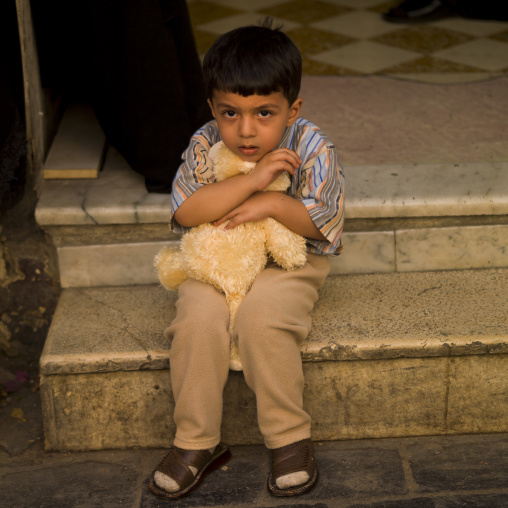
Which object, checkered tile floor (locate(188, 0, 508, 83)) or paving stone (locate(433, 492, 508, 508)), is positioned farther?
checkered tile floor (locate(188, 0, 508, 83))

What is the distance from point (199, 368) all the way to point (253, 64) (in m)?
0.75

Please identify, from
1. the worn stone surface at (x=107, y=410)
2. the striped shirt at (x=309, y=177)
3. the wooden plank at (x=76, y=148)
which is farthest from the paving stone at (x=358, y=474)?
the wooden plank at (x=76, y=148)

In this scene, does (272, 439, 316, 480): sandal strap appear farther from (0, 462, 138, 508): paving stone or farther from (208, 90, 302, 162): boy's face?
(208, 90, 302, 162): boy's face

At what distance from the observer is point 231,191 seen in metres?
1.94

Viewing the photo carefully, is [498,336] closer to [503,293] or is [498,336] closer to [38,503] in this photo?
[503,293]

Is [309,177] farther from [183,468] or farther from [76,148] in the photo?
[76,148]

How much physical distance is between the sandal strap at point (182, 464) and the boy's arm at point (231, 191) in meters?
0.59

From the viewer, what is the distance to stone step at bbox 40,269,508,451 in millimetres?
2029

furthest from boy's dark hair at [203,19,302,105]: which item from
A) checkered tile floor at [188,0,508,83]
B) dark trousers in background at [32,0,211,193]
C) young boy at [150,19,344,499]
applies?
checkered tile floor at [188,0,508,83]

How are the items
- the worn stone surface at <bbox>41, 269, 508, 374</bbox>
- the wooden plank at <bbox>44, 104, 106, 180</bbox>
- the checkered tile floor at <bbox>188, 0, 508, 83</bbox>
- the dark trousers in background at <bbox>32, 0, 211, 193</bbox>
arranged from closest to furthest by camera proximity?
the worn stone surface at <bbox>41, 269, 508, 374</bbox> < the dark trousers in background at <bbox>32, 0, 211, 193</bbox> < the wooden plank at <bbox>44, 104, 106, 180</bbox> < the checkered tile floor at <bbox>188, 0, 508, 83</bbox>

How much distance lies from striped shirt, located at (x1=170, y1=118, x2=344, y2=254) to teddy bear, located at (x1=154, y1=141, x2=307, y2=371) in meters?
0.04

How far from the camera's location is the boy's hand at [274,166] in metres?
1.90

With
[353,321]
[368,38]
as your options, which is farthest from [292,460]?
[368,38]

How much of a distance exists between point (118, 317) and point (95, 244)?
29 centimetres
